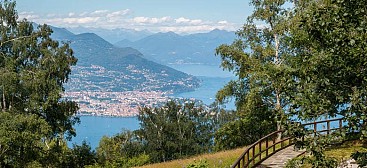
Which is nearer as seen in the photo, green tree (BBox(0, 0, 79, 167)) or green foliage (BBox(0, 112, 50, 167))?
green foliage (BBox(0, 112, 50, 167))

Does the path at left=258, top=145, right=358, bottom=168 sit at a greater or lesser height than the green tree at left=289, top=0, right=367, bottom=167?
lesser

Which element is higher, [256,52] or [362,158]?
[256,52]

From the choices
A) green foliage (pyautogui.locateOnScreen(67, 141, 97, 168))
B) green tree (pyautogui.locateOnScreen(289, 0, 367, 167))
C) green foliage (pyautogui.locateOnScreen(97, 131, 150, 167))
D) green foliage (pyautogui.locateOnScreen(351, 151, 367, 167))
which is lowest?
green foliage (pyautogui.locateOnScreen(97, 131, 150, 167))

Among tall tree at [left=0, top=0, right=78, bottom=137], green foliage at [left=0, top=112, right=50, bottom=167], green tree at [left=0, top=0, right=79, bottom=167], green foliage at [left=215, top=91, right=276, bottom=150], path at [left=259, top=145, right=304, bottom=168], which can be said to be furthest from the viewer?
green foliage at [left=215, top=91, right=276, bottom=150]

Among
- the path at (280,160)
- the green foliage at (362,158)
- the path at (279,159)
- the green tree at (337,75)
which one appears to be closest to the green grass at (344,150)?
the path at (280,160)

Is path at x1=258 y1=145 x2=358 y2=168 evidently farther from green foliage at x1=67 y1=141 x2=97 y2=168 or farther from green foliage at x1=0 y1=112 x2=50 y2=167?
green foliage at x1=67 y1=141 x2=97 y2=168

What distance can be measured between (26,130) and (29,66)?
628 centimetres

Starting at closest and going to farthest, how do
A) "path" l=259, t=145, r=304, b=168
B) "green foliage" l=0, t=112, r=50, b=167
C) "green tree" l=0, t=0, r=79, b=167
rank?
"path" l=259, t=145, r=304, b=168
"green foliage" l=0, t=112, r=50, b=167
"green tree" l=0, t=0, r=79, b=167

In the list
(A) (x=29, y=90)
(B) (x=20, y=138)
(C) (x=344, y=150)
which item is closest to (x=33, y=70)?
(A) (x=29, y=90)

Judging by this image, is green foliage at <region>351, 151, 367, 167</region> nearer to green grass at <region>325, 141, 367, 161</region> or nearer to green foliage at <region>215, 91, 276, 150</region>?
green grass at <region>325, 141, 367, 161</region>

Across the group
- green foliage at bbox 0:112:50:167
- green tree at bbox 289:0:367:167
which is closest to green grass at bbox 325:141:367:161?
green tree at bbox 289:0:367:167

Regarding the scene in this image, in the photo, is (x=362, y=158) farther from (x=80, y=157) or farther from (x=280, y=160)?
(x=80, y=157)

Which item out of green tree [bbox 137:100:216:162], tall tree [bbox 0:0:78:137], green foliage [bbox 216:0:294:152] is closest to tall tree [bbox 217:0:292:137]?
green foliage [bbox 216:0:294:152]

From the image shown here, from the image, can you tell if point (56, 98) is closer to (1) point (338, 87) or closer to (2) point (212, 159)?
(2) point (212, 159)
